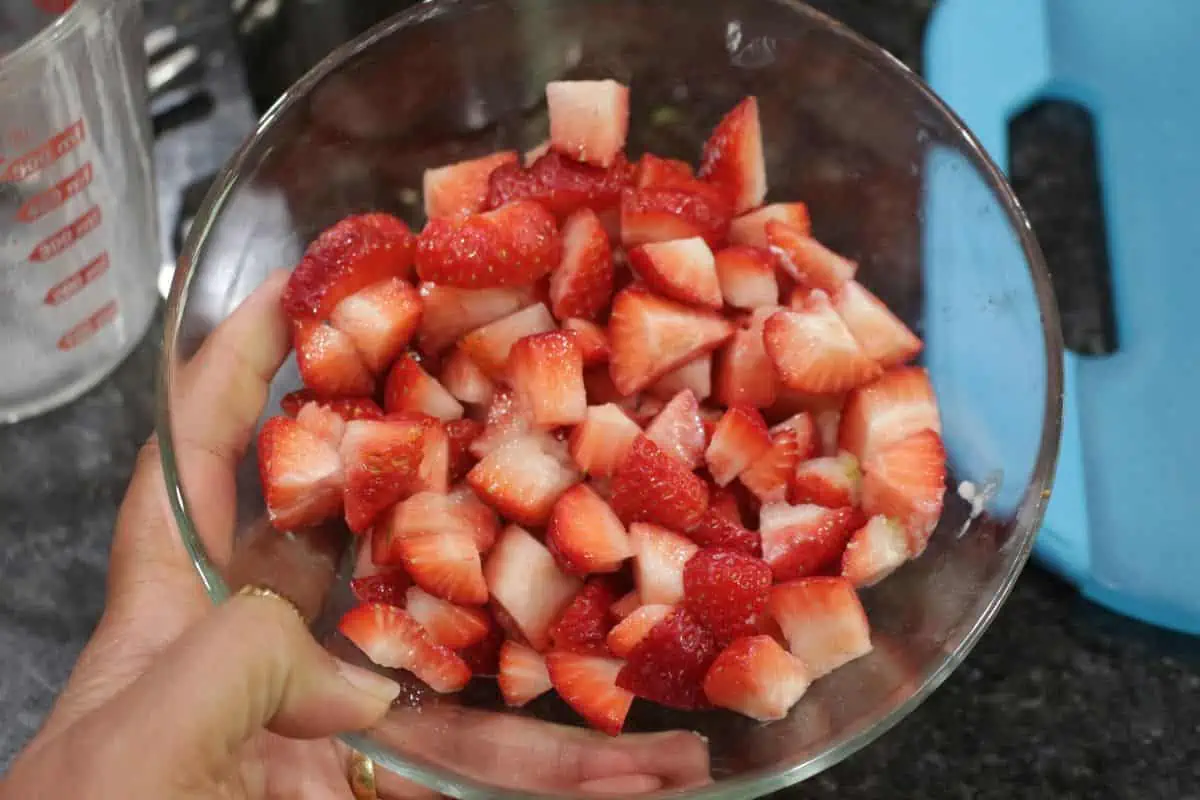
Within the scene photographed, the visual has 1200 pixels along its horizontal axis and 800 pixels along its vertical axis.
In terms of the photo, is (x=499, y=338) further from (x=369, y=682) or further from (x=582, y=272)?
(x=369, y=682)

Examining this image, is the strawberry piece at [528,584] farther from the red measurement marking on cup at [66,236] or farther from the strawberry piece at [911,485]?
the red measurement marking on cup at [66,236]

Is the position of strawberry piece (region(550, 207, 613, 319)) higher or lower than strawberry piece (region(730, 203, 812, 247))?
higher

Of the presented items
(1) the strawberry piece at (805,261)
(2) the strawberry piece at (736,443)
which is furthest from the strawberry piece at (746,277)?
(2) the strawberry piece at (736,443)

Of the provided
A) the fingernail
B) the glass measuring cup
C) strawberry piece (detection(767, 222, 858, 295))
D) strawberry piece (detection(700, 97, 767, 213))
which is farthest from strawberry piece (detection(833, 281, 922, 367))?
the glass measuring cup

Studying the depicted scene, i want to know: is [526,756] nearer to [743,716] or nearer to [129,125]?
[743,716]

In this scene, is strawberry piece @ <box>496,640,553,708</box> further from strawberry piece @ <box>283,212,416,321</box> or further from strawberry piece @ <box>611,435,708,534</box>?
strawberry piece @ <box>283,212,416,321</box>
